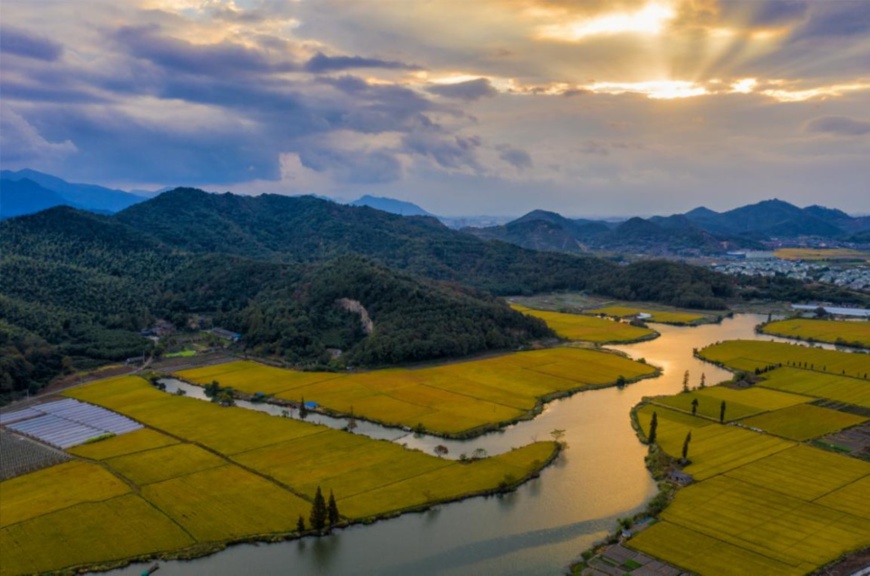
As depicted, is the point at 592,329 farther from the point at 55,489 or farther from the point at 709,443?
the point at 55,489

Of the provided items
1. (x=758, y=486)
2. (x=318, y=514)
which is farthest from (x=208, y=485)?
(x=758, y=486)

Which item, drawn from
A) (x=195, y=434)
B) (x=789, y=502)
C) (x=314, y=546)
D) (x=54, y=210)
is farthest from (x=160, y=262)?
(x=789, y=502)

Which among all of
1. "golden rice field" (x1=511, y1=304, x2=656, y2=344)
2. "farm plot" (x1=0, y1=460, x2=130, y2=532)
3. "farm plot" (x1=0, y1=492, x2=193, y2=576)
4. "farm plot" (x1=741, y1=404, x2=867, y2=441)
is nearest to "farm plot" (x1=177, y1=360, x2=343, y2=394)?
"farm plot" (x1=0, y1=460, x2=130, y2=532)

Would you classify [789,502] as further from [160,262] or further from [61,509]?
[160,262]

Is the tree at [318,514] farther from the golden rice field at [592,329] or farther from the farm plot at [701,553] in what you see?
the golden rice field at [592,329]

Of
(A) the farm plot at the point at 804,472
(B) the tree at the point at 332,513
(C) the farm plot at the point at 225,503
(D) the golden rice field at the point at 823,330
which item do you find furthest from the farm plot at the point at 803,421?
(C) the farm plot at the point at 225,503

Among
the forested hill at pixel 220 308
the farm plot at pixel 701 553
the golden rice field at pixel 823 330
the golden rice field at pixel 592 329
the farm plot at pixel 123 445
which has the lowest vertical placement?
the farm plot at pixel 701 553
